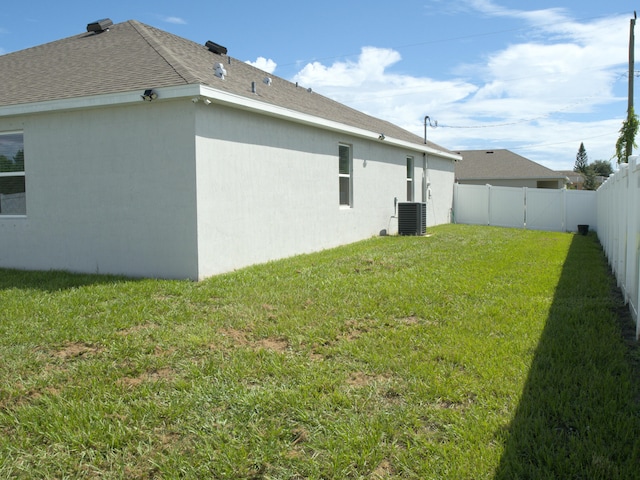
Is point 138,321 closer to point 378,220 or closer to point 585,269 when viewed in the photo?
point 585,269

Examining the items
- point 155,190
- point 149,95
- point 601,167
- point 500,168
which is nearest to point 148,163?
point 155,190

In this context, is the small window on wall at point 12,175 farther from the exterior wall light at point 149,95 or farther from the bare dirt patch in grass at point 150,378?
the bare dirt patch in grass at point 150,378

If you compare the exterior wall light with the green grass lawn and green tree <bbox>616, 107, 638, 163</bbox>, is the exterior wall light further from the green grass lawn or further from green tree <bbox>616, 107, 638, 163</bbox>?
green tree <bbox>616, 107, 638, 163</bbox>

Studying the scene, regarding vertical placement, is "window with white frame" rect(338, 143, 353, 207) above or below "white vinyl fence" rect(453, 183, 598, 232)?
above

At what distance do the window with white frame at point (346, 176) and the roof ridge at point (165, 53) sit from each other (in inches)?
194

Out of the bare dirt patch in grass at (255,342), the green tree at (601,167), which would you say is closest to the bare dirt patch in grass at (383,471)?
the bare dirt patch in grass at (255,342)

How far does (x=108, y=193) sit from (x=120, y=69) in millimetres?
2273

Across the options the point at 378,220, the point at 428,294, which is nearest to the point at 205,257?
the point at 428,294

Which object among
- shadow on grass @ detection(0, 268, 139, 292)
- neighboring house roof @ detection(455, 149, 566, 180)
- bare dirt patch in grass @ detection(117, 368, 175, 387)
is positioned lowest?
bare dirt patch in grass @ detection(117, 368, 175, 387)

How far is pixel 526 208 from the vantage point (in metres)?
20.1

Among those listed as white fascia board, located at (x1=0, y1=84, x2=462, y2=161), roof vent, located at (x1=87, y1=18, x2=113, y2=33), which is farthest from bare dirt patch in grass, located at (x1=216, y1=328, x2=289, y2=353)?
roof vent, located at (x1=87, y1=18, x2=113, y2=33)

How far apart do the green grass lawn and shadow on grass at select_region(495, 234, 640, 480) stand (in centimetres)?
1

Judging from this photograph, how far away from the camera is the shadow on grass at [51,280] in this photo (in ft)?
24.8

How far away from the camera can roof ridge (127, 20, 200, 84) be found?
7910 mm
